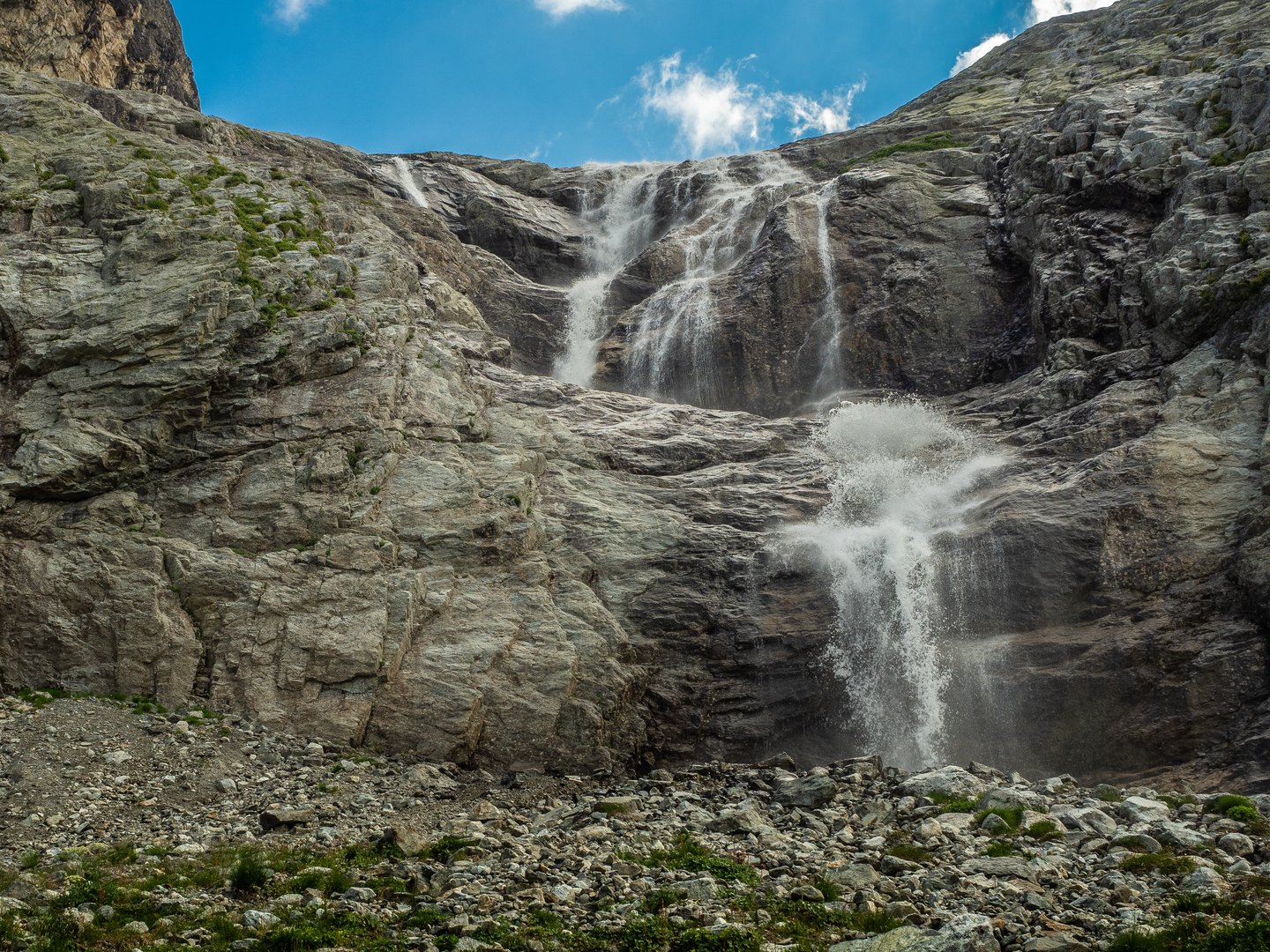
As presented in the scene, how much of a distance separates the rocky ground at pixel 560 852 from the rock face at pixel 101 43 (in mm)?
45521

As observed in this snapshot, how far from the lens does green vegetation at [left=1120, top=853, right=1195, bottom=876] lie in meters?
14.9

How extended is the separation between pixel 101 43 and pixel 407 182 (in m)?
18.6

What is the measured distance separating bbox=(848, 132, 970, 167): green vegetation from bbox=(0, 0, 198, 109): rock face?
4524cm

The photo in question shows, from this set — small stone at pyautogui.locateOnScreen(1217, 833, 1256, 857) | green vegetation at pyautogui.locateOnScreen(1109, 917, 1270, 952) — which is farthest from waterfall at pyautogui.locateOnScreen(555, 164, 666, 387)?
green vegetation at pyautogui.locateOnScreen(1109, 917, 1270, 952)

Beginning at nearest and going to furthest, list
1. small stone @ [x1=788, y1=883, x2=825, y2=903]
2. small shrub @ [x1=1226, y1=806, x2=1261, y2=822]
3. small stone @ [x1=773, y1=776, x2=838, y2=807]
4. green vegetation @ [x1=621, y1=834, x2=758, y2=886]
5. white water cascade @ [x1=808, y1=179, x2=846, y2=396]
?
small stone @ [x1=788, y1=883, x2=825, y2=903], green vegetation @ [x1=621, y1=834, x2=758, y2=886], small shrub @ [x1=1226, y1=806, x2=1261, y2=822], small stone @ [x1=773, y1=776, x2=838, y2=807], white water cascade @ [x1=808, y1=179, x2=846, y2=396]

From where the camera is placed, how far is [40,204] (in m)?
33.3

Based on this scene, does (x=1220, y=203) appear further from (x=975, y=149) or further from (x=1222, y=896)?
(x=1222, y=896)

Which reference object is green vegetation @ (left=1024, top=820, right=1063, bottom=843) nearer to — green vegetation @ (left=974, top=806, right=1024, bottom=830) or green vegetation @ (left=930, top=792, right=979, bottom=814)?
green vegetation @ (left=974, top=806, right=1024, bottom=830)

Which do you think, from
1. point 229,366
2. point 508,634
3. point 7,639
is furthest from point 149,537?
point 508,634

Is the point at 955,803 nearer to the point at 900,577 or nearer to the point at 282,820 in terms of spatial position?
the point at 900,577

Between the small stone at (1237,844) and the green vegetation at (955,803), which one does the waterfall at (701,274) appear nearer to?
the green vegetation at (955,803)

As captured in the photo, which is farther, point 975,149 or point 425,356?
point 975,149

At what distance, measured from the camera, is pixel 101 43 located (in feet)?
190

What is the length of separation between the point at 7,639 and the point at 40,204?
16955mm
